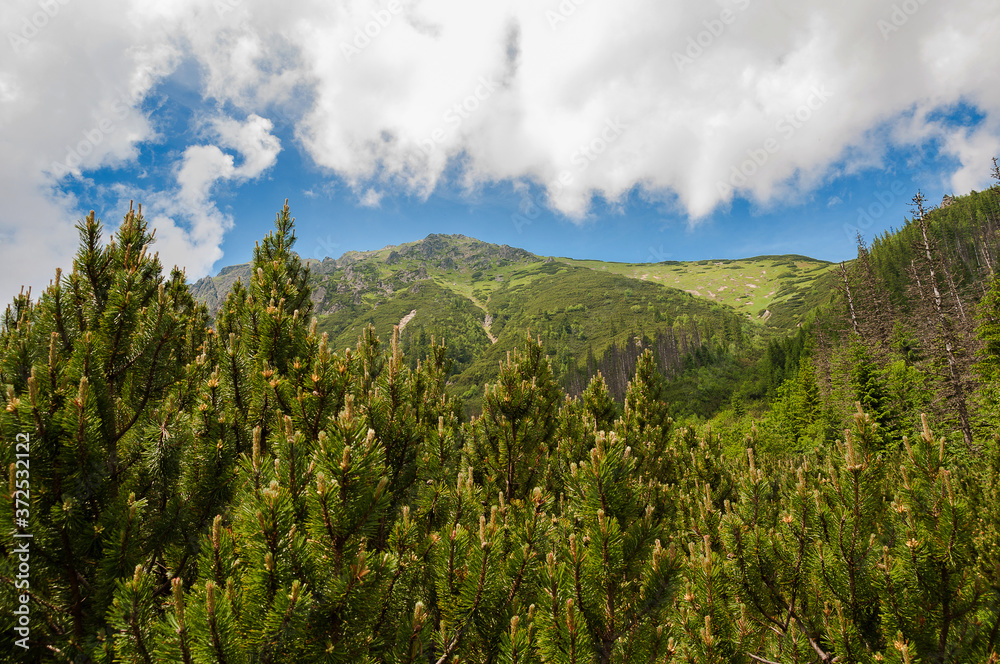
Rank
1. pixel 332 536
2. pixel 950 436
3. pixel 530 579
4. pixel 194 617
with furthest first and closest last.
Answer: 1. pixel 950 436
2. pixel 530 579
3. pixel 332 536
4. pixel 194 617

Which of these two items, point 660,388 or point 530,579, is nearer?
point 530,579

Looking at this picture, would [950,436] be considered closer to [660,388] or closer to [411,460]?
[660,388]

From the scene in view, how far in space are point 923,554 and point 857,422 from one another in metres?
1.36

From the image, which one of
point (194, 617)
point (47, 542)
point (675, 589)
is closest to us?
point (194, 617)

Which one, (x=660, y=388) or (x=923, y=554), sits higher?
(x=660, y=388)

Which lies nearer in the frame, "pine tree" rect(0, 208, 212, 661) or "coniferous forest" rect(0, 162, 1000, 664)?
"coniferous forest" rect(0, 162, 1000, 664)

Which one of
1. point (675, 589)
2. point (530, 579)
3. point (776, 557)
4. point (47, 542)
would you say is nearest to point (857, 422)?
point (776, 557)

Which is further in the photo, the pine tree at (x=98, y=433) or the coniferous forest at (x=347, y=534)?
the pine tree at (x=98, y=433)

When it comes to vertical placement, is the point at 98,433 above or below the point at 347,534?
above

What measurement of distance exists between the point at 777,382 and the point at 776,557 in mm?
89651

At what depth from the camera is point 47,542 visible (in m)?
2.60

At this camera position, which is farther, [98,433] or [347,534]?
[98,433]

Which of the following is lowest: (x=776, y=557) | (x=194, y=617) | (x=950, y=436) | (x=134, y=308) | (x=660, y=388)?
(x=950, y=436)

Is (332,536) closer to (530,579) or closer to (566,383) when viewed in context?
(530,579)
